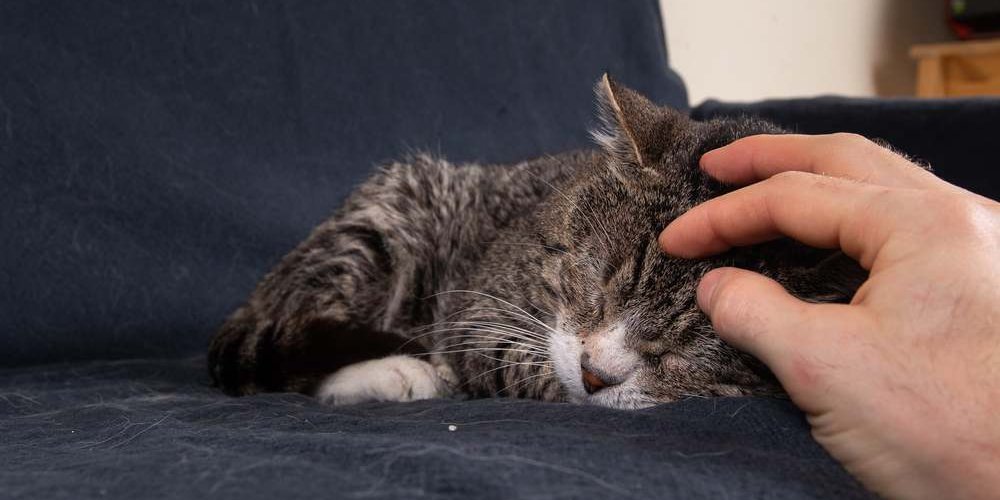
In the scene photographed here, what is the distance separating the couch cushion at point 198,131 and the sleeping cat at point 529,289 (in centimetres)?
26

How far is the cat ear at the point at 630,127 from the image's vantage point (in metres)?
1.36

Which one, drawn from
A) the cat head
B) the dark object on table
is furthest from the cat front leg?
the dark object on table

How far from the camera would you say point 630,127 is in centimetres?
137

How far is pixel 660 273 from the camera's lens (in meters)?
1.20

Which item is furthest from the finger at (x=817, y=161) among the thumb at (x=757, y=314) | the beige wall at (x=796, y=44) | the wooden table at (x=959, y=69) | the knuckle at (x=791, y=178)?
the wooden table at (x=959, y=69)

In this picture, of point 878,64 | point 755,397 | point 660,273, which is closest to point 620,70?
point 660,273

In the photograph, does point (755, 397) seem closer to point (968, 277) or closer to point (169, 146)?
point (968, 277)

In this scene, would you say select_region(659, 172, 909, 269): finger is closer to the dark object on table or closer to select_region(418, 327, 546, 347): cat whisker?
select_region(418, 327, 546, 347): cat whisker

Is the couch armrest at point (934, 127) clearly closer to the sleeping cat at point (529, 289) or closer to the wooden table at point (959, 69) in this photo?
the sleeping cat at point (529, 289)

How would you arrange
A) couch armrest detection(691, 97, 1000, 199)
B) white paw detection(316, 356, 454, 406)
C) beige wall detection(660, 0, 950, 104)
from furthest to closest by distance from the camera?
beige wall detection(660, 0, 950, 104) < couch armrest detection(691, 97, 1000, 199) < white paw detection(316, 356, 454, 406)

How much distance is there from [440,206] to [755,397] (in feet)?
3.77

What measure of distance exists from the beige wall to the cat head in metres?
2.12

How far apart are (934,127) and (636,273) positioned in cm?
129

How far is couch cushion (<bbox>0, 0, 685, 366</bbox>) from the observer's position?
5.49 ft
